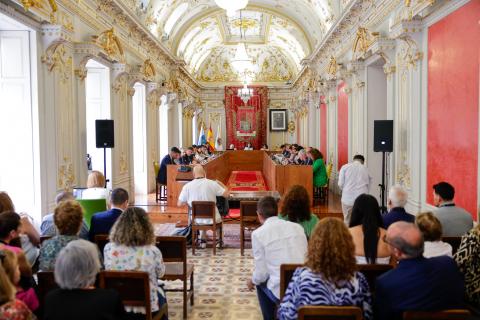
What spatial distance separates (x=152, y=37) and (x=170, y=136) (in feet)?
17.1

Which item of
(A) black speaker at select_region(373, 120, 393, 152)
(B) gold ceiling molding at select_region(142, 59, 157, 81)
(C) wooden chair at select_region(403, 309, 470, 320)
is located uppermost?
(B) gold ceiling molding at select_region(142, 59, 157, 81)

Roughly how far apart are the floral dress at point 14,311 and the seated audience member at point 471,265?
9.24 feet

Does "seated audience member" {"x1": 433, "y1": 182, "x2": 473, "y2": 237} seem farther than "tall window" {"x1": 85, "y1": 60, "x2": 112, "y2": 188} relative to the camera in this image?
No

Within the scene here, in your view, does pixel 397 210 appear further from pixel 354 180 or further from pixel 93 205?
pixel 93 205

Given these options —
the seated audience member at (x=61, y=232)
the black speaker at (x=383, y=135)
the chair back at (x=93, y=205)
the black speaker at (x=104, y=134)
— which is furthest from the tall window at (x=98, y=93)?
the seated audience member at (x=61, y=232)

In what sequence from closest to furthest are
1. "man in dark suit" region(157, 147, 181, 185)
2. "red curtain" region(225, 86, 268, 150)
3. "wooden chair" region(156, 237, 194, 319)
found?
1. "wooden chair" region(156, 237, 194, 319)
2. "man in dark suit" region(157, 147, 181, 185)
3. "red curtain" region(225, 86, 268, 150)

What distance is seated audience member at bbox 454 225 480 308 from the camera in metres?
3.32

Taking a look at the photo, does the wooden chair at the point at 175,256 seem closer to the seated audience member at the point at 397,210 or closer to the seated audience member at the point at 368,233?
the seated audience member at the point at 368,233

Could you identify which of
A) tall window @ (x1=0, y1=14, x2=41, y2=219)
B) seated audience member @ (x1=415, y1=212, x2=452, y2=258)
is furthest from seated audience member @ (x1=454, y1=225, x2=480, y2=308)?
tall window @ (x1=0, y1=14, x2=41, y2=219)

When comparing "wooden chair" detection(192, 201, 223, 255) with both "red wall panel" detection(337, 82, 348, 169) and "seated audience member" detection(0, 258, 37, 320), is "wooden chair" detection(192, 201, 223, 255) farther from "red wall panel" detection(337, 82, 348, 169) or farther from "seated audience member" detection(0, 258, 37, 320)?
"red wall panel" detection(337, 82, 348, 169)

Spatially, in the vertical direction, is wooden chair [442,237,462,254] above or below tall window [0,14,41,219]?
below

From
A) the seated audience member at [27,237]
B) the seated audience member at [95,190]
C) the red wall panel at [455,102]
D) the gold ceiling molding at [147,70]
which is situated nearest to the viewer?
the seated audience member at [27,237]

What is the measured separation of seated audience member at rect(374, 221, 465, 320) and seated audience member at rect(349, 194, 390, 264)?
1018 millimetres

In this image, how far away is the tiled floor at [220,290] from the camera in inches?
194
